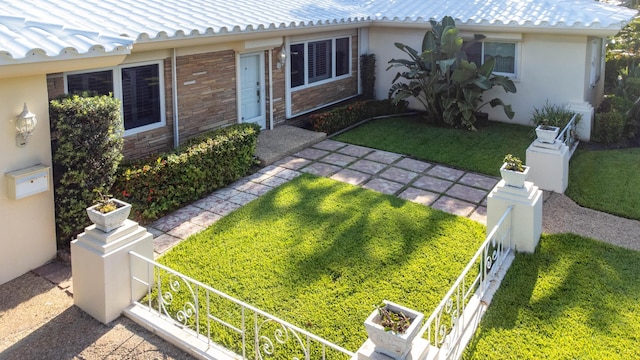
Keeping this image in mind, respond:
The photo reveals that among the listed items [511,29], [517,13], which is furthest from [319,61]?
[517,13]

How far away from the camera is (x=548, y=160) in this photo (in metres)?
10.2

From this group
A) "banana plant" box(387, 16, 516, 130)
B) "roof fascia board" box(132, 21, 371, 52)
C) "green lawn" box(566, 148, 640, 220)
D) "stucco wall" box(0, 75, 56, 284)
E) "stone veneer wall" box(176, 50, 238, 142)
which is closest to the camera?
"stucco wall" box(0, 75, 56, 284)

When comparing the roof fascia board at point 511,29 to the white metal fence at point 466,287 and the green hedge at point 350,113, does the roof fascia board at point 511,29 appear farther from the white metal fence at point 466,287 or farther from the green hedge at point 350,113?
the white metal fence at point 466,287

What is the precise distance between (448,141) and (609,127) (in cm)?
402

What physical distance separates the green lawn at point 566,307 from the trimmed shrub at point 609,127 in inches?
258

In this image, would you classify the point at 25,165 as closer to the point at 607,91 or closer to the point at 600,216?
the point at 600,216

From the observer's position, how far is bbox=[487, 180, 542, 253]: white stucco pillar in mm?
7492

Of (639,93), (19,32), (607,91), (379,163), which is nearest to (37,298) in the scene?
(19,32)

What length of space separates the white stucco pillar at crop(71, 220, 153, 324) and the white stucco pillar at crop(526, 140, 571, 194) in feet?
24.1

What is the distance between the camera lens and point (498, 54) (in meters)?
14.9

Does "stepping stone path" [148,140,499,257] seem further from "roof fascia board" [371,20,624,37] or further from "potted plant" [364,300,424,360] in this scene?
"roof fascia board" [371,20,624,37]

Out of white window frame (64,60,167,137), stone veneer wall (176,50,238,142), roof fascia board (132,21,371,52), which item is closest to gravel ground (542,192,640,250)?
roof fascia board (132,21,371,52)

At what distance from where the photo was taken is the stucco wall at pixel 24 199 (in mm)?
6824

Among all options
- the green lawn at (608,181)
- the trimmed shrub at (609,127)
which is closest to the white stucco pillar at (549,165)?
the green lawn at (608,181)
